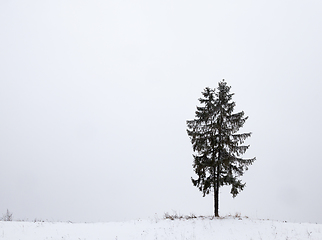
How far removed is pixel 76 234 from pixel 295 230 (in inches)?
533

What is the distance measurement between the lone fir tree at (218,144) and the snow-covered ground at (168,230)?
290cm

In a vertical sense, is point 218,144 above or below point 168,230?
above

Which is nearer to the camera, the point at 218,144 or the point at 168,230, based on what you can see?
the point at 168,230

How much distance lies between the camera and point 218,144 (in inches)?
734

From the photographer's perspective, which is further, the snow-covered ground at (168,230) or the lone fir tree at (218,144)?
the lone fir tree at (218,144)

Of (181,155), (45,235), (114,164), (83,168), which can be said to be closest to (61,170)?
(83,168)

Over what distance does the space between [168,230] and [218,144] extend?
755cm

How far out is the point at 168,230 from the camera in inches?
585

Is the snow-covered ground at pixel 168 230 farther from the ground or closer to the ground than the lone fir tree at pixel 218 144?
closer to the ground

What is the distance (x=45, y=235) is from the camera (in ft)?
A: 46.4

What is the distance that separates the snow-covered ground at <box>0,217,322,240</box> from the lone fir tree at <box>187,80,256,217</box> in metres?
2.90

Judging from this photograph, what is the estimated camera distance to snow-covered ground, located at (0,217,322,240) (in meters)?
13.7

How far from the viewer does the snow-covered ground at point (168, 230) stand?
13656mm

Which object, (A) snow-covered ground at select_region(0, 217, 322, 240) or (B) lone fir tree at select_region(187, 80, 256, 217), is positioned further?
(B) lone fir tree at select_region(187, 80, 256, 217)
